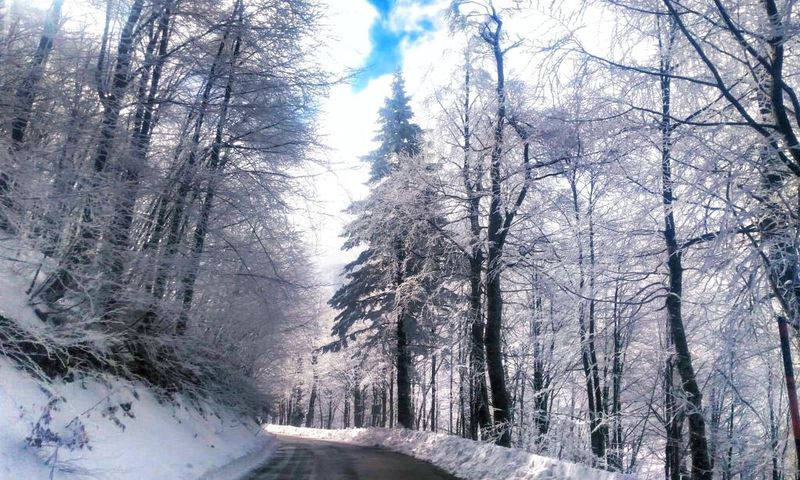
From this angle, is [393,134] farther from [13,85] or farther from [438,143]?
[13,85]

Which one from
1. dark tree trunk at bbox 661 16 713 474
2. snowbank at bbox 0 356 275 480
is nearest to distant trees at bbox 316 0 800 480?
dark tree trunk at bbox 661 16 713 474

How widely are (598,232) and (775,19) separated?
14.0ft

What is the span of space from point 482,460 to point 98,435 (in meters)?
7.22

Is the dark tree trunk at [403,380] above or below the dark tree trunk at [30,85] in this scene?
below

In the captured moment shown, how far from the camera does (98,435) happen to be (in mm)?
7227

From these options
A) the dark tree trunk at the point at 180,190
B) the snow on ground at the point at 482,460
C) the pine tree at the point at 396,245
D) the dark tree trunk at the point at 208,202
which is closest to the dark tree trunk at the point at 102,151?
the dark tree trunk at the point at 180,190

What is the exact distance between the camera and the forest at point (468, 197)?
5504mm

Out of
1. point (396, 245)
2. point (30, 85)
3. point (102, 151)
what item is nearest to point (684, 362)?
point (102, 151)

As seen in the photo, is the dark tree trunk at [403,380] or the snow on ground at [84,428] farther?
the dark tree trunk at [403,380]

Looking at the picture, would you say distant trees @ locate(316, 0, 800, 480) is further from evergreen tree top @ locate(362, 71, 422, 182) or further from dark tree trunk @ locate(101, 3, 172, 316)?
evergreen tree top @ locate(362, 71, 422, 182)

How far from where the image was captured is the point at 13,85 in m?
6.28

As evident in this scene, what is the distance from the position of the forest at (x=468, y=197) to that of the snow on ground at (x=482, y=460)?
1013 millimetres

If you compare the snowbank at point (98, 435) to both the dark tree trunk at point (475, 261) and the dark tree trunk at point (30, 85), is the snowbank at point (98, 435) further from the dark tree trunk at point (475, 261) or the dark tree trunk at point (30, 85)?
the dark tree trunk at point (475, 261)

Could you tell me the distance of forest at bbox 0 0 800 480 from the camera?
18.1ft
